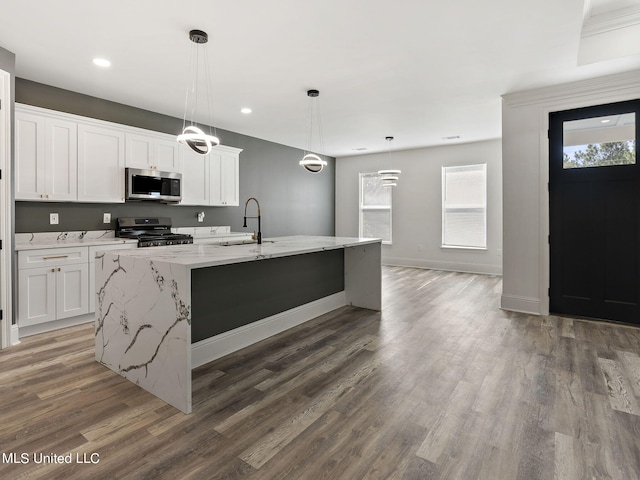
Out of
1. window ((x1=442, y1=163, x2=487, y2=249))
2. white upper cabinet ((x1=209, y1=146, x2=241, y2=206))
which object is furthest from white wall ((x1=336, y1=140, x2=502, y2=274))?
white upper cabinet ((x1=209, y1=146, x2=241, y2=206))

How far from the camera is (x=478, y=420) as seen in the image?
6.70 feet

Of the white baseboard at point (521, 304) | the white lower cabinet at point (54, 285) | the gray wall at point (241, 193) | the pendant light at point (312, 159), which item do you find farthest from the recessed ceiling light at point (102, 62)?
the white baseboard at point (521, 304)

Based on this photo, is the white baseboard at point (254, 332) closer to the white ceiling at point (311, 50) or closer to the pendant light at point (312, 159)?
the pendant light at point (312, 159)

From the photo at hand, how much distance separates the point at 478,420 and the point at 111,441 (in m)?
2.02

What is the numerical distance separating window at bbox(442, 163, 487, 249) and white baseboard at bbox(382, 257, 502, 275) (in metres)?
0.41

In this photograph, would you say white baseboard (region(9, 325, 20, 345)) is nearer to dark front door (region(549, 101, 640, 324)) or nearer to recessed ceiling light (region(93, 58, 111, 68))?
recessed ceiling light (region(93, 58, 111, 68))

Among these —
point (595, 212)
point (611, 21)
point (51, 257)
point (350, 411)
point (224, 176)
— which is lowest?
point (350, 411)

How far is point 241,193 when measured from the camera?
6547 millimetres

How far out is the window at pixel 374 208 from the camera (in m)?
8.61

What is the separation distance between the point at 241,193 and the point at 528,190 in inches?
181

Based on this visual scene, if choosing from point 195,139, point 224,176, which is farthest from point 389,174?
point 195,139

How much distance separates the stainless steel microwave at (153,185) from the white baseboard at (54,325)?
1.54 meters

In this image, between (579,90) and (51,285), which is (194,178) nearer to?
(51,285)

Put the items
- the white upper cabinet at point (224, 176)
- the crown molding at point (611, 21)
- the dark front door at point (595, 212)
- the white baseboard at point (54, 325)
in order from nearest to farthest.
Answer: the crown molding at point (611, 21)
the white baseboard at point (54, 325)
the dark front door at point (595, 212)
the white upper cabinet at point (224, 176)
